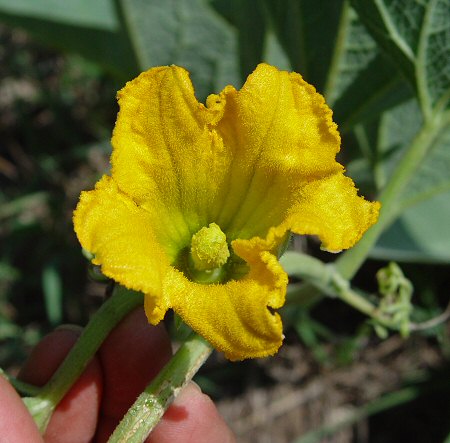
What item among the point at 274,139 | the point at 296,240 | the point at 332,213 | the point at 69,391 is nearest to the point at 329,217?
the point at 332,213

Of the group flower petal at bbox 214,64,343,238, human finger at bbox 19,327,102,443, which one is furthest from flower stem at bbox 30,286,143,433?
flower petal at bbox 214,64,343,238

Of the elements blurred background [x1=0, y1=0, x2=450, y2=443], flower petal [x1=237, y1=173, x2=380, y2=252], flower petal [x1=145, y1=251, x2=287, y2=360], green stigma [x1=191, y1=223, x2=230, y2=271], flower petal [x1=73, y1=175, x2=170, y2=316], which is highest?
flower petal [x1=237, y1=173, x2=380, y2=252]

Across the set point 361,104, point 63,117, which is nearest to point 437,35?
point 361,104

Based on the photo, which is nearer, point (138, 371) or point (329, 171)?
point (329, 171)

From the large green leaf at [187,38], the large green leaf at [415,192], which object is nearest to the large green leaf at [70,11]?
the large green leaf at [187,38]

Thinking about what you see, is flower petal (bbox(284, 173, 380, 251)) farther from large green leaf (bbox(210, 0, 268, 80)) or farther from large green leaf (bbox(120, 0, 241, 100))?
large green leaf (bbox(120, 0, 241, 100))

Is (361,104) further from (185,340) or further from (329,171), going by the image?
(185,340)
